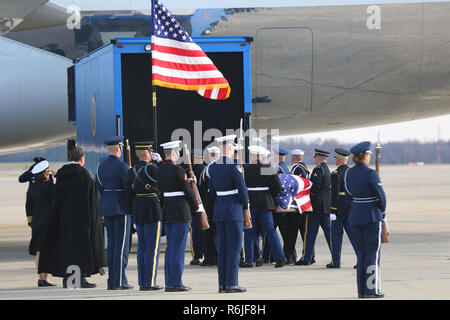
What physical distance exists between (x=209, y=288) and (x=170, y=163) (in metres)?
1.48

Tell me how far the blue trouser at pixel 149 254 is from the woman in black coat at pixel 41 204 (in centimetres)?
133

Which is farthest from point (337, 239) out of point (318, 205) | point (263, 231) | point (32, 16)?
point (32, 16)

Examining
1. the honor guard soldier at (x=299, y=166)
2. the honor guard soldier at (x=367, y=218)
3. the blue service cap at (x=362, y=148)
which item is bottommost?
the honor guard soldier at (x=367, y=218)

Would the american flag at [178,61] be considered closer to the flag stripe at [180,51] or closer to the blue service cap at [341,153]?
the flag stripe at [180,51]

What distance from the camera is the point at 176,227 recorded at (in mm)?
8445

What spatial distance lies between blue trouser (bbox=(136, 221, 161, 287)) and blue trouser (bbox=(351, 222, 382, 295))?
7.12 feet

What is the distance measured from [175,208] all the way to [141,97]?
162 inches

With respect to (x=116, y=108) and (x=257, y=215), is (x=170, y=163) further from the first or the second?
(x=116, y=108)

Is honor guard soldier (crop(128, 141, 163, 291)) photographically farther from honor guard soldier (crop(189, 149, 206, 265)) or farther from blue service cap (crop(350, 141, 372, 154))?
honor guard soldier (crop(189, 149, 206, 265))

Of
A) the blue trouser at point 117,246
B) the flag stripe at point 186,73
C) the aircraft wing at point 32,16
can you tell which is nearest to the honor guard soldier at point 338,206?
the flag stripe at point 186,73

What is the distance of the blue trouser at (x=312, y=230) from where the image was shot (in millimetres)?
10695

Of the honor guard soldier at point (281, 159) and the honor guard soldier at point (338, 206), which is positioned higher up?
the honor guard soldier at point (281, 159)

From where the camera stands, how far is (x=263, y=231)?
34.6 feet

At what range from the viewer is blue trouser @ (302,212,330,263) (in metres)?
10.7
